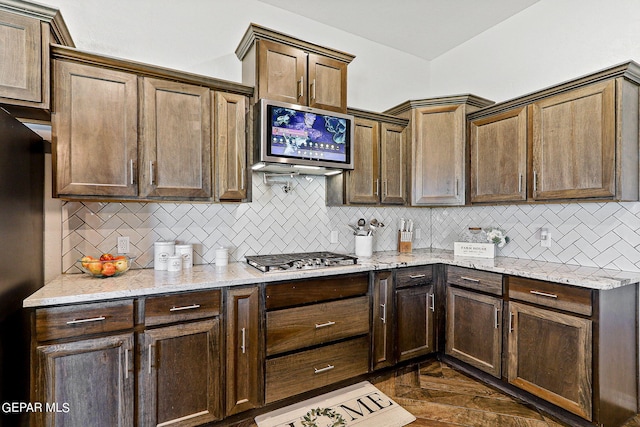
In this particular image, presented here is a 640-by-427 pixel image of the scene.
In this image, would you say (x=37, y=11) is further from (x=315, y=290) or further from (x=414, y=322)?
(x=414, y=322)

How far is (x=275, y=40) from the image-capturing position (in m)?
2.38

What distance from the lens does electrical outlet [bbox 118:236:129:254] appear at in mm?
2246

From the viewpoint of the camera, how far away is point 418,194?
3141 mm

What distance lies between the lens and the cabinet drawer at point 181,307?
1784 millimetres

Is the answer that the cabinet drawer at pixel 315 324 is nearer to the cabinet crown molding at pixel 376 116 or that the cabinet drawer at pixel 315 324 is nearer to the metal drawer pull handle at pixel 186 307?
the metal drawer pull handle at pixel 186 307

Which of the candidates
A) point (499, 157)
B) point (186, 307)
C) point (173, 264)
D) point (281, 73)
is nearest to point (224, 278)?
point (186, 307)

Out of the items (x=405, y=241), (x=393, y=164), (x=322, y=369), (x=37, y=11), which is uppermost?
(x=37, y=11)

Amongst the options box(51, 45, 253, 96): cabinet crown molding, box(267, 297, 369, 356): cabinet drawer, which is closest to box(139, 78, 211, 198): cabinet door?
box(51, 45, 253, 96): cabinet crown molding

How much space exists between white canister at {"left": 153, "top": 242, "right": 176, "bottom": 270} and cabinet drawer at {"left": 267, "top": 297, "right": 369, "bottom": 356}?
866 mm

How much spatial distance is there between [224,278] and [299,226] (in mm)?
1084

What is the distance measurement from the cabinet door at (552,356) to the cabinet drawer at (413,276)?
69 cm

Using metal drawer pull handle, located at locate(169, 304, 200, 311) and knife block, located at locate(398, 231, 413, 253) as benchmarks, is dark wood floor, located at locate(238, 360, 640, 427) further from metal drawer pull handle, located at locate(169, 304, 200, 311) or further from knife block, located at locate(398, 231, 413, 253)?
knife block, located at locate(398, 231, 413, 253)

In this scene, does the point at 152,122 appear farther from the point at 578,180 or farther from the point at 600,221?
the point at 600,221

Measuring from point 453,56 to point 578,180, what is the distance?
2.18 metres
